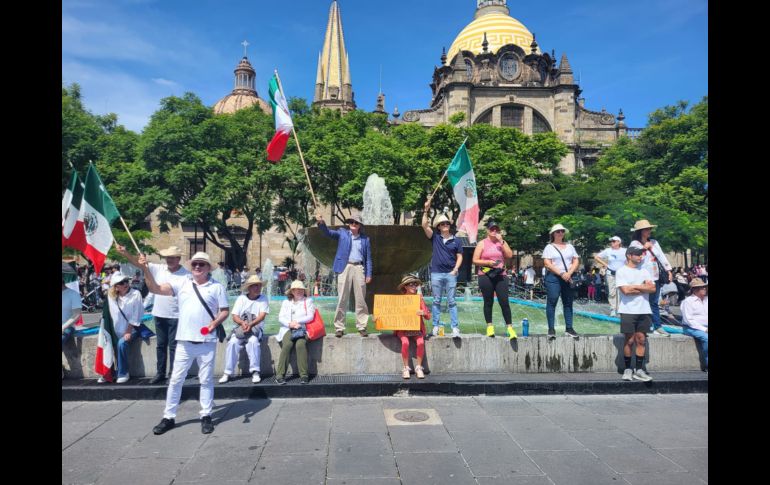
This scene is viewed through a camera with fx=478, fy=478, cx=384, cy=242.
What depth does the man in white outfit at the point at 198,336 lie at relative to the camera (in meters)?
4.99

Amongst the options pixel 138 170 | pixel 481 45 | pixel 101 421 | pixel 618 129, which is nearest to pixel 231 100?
pixel 481 45

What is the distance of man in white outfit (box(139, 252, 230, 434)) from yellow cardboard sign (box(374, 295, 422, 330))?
2.15m

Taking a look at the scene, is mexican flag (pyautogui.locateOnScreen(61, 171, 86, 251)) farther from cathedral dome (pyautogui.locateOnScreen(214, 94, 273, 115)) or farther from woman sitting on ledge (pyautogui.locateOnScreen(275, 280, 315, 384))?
cathedral dome (pyautogui.locateOnScreen(214, 94, 273, 115))

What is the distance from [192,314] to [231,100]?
55.2 metres

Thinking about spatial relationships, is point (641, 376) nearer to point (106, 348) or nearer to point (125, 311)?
point (125, 311)

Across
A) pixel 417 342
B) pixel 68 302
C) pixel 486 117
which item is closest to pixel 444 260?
pixel 417 342

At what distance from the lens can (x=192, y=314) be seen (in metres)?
5.03

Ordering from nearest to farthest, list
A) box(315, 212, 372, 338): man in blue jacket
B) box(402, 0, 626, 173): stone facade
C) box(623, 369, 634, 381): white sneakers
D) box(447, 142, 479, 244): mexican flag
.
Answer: box(623, 369, 634, 381): white sneakers, box(315, 212, 372, 338): man in blue jacket, box(447, 142, 479, 244): mexican flag, box(402, 0, 626, 173): stone facade

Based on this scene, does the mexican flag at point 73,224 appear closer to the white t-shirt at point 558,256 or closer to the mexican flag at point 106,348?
the mexican flag at point 106,348

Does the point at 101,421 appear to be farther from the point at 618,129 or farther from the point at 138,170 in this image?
the point at 618,129

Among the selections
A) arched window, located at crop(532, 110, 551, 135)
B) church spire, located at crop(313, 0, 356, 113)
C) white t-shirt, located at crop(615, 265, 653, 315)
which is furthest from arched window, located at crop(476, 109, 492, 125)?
white t-shirt, located at crop(615, 265, 653, 315)

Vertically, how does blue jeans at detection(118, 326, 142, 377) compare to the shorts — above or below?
below

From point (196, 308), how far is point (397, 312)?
263 centimetres

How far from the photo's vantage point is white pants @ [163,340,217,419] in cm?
499
